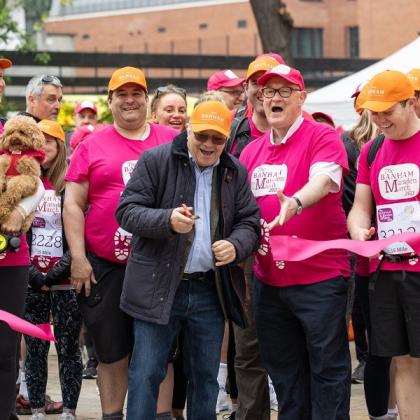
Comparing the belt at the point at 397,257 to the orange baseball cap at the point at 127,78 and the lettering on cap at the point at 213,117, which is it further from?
the orange baseball cap at the point at 127,78

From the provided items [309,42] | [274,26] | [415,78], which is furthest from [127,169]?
[309,42]

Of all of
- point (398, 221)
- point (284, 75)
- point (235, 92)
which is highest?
point (235, 92)

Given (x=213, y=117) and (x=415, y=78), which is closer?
(x=213, y=117)

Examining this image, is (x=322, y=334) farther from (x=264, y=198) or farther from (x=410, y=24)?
(x=410, y=24)

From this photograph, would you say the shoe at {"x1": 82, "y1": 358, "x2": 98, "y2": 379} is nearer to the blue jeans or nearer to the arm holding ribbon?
the blue jeans

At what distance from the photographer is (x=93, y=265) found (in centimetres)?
704

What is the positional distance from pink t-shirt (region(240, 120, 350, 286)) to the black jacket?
133 millimetres

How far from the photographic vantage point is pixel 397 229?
6305 millimetres

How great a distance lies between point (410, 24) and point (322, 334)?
45039mm

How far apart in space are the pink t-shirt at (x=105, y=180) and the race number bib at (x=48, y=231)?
1.12 m

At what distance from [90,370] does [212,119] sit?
15.1 feet

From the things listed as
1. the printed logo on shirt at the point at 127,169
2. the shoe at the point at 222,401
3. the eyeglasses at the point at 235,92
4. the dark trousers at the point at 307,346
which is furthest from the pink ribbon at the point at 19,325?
the eyeglasses at the point at 235,92

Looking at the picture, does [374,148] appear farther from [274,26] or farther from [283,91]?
[274,26]

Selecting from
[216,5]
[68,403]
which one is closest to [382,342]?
[68,403]
